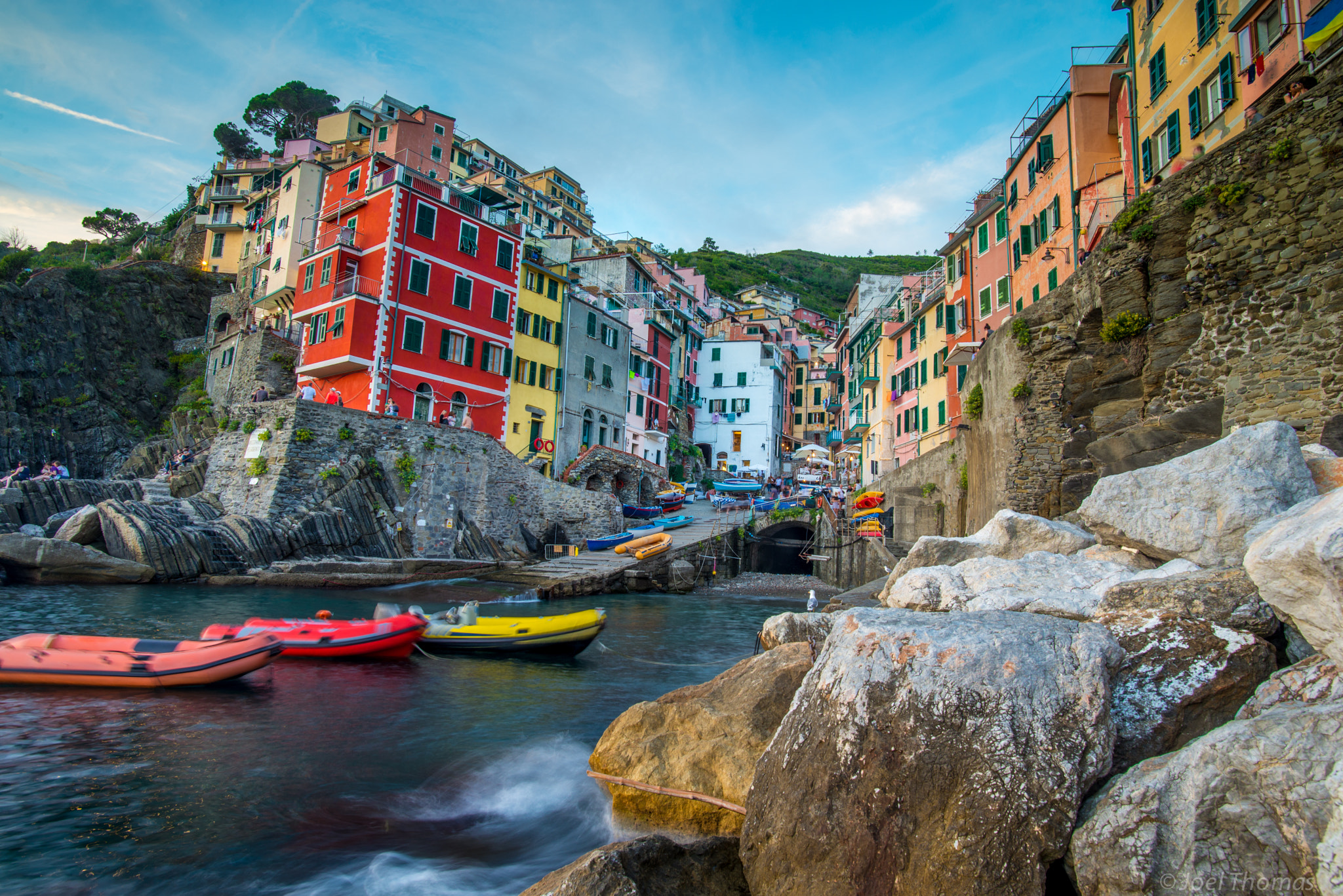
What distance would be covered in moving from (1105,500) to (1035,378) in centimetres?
846

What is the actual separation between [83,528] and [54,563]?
1.72 m

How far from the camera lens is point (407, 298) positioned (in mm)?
30000

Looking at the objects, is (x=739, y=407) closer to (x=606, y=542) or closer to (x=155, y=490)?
(x=606, y=542)

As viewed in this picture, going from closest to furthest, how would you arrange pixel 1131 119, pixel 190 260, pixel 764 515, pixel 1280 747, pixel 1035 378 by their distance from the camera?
1. pixel 1280 747
2. pixel 1035 378
3. pixel 1131 119
4. pixel 764 515
5. pixel 190 260

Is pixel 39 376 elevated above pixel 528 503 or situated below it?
above

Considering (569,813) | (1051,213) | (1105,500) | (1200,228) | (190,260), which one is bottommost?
(569,813)

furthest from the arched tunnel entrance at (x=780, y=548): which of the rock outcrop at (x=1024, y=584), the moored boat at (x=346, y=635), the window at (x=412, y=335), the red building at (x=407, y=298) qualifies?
the rock outcrop at (x=1024, y=584)

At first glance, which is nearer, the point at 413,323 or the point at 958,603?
the point at 958,603

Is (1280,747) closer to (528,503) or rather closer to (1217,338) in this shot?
(1217,338)

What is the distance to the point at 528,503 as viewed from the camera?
31.6m

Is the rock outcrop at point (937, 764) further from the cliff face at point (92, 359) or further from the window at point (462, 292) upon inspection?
the cliff face at point (92, 359)

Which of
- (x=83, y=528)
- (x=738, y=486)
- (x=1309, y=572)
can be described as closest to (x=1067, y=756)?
(x=1309, y=572)

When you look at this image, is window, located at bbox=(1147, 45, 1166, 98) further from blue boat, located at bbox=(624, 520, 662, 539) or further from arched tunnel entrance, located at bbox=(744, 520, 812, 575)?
arched tunnel entrance, located at bbox=(744, 520, 812, 575)

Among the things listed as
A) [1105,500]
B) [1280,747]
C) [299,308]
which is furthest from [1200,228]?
[299,308]
